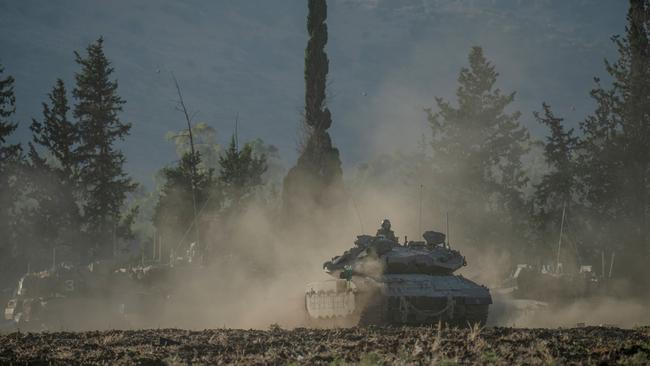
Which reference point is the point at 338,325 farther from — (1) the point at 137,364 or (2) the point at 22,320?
(2) the point at 22,320

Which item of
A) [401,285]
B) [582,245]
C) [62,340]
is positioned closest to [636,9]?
[582,245]

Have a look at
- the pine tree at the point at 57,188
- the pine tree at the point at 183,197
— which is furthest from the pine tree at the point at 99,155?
the pine tree at the point at 183,197

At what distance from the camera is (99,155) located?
44094mm

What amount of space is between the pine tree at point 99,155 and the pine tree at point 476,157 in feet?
79.9

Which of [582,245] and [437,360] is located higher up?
[582,245]

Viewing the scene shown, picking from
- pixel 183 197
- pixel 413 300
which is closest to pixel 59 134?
pixel 183 197

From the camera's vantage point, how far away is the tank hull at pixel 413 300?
1955cm

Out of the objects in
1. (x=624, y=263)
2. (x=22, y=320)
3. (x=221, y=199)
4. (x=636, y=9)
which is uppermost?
(x=636, y=9)

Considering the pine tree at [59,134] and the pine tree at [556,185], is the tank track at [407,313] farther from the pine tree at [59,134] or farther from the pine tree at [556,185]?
the pine tree at [59,134]

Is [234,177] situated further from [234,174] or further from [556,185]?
[556,185]

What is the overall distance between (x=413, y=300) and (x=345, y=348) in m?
7.70

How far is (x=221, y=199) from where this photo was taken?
141ft

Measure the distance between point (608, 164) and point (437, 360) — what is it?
38.6 metres

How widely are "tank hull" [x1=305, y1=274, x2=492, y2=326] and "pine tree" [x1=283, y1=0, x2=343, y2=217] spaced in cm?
2330
